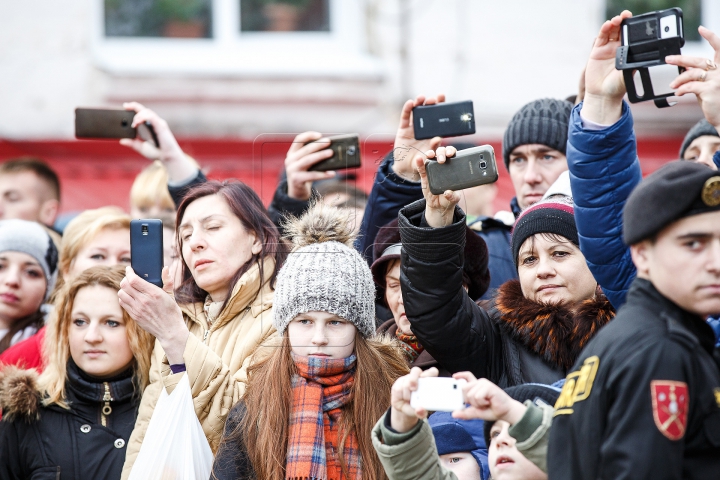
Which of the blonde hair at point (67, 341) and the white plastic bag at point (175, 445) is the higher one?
the blonde hair at point (67, 341)

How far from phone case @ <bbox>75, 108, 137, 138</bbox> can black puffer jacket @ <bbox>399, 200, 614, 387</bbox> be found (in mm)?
1622

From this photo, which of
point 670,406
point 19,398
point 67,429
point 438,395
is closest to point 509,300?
point 438,395

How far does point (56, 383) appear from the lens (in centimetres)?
324

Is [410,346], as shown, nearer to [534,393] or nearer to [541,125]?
[534,393]

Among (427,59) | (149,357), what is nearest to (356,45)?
(427,59)

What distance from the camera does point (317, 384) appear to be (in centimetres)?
282

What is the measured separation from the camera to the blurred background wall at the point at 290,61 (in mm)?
7523

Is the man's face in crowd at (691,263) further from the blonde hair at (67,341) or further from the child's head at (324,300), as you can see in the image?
the blonde hair at (67,341)

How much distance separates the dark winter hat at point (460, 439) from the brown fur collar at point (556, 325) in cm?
30

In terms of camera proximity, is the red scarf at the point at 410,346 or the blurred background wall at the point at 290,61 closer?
the red scarf at the point at 410,346

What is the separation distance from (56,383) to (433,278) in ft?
4.72

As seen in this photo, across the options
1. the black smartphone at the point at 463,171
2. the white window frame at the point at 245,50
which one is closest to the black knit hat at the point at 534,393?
the black smartphone at the point at 463,171

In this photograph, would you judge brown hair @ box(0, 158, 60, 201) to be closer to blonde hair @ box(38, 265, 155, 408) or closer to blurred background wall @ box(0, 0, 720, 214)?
blurred background wall @ box(0, 0, 720, 214)

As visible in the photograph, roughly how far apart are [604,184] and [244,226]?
1375mm
